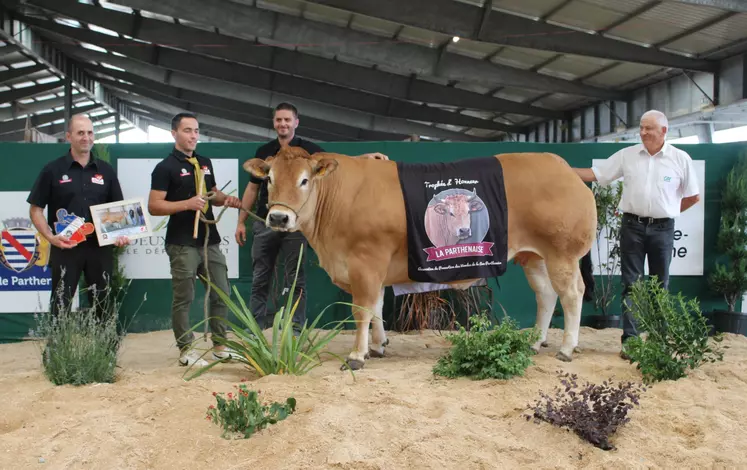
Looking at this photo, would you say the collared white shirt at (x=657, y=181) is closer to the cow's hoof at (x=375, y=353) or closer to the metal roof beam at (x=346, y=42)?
the cow's hoof at (x=375, y=353)

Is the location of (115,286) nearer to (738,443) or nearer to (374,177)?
(374,177)

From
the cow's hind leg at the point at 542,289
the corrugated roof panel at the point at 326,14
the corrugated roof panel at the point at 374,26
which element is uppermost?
the corrugated roof panel at the point at 326,14

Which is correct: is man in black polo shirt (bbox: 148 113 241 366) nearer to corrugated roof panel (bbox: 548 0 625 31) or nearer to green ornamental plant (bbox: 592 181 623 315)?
green ornamental plant (bbox: 592 181 623 315)

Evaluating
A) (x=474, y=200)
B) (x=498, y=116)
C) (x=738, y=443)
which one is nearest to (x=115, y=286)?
(x=474, y=200)

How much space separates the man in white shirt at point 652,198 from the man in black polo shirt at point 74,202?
3.96m

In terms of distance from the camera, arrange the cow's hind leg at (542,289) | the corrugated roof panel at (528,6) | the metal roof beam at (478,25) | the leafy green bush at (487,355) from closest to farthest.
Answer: the leafy green bush at (487,355)
the cow's hind leg at (542,289)
the corrugated roof panel at (528,6)
the metal roof beam at (478,25)

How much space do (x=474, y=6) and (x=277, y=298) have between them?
5.96 m

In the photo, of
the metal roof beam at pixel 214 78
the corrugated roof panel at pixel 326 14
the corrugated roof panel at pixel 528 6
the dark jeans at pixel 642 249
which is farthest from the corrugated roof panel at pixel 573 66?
the metal roof beam at pixel 214 78

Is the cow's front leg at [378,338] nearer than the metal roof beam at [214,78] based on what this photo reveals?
Yes

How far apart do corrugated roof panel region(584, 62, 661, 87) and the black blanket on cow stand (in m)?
7.94

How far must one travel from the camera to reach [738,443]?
3369 millimetres

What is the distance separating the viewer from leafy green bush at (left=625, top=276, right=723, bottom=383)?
432 centimetres

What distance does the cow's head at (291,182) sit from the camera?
4738mm

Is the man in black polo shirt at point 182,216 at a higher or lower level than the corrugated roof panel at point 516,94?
lower
